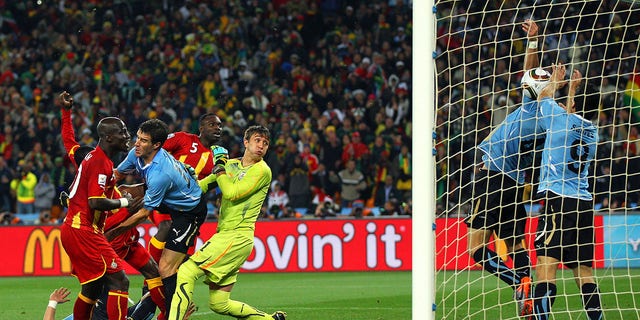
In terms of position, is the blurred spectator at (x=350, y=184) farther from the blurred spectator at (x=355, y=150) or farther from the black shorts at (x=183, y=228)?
the black shorts at (x=183, y=228)

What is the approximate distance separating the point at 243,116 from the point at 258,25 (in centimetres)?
350

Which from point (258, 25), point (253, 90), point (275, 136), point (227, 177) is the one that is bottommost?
point (227, 177)

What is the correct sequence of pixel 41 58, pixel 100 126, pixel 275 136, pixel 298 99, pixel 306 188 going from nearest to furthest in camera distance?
1. pixel 100 126
2. pixel 306 188
3. pixel 275 136
4. pixel 298 99
5. pixel 41 58

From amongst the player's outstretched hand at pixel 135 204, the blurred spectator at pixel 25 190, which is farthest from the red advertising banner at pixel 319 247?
the player's outstretched hand at pixel 135 204

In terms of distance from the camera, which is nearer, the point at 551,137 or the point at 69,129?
the point at 551,137

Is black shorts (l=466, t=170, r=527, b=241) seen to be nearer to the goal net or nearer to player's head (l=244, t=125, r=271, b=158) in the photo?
the goal net

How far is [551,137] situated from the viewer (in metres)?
7.57

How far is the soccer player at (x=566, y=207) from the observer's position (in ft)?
24.4

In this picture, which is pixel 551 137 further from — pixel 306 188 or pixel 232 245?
pixel 306 188

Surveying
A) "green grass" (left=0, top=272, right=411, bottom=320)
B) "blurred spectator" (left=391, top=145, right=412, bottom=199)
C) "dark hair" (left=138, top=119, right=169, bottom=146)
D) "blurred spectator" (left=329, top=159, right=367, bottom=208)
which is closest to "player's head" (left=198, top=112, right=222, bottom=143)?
"dark hair" (left=138, top=119, right=169, bottom=146)

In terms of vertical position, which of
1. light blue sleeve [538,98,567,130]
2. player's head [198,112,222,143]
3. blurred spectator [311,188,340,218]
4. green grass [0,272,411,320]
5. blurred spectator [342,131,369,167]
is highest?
blurred spectator [342,131,369,167]

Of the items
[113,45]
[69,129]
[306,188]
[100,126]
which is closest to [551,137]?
A: [100,126]

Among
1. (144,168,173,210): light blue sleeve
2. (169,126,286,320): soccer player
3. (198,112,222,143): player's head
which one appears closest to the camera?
(169,126,286,320): soccer player

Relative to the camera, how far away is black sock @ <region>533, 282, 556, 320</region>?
741 cm
